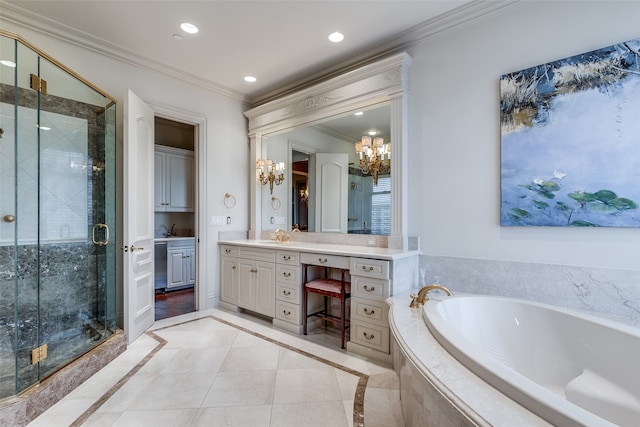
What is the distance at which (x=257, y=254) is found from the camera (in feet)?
10.8

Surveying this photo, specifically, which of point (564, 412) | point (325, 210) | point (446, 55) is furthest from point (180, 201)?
point (564, 412)

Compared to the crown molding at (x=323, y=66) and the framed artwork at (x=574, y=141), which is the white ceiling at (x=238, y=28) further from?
the framed artwork at (x=574, y=141)

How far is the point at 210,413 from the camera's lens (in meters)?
1.74

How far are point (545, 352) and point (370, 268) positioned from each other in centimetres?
116

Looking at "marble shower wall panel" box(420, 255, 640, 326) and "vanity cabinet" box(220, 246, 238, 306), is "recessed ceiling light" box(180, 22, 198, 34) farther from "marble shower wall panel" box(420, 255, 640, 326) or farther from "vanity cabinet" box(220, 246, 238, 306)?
"marble shower wall panel" box(420, 255, 640, 326)

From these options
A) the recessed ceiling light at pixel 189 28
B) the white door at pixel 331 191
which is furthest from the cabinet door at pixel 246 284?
the recessed ceiling light at pixel 189 28

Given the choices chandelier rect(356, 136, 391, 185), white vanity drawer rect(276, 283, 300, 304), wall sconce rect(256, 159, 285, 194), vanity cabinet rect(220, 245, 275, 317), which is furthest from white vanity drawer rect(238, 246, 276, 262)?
chandelier rect(356, 136, 391, 185)

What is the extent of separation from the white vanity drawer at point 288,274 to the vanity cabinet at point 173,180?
8.89 feet

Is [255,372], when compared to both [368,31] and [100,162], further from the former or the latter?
[368,31]

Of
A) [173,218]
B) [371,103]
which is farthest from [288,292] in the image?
[173,218]

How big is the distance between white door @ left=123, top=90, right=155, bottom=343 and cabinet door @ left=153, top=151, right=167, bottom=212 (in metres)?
1.75

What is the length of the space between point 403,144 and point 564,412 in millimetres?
2134

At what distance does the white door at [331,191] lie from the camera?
3.24 m

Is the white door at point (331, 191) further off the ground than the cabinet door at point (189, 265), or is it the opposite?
the white door at point (331, 191)
